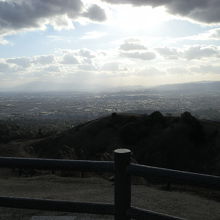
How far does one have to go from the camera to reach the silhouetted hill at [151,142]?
891 inches

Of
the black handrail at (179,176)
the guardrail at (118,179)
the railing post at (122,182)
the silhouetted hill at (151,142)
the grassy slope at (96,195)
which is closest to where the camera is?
the black handrail at (179,176)

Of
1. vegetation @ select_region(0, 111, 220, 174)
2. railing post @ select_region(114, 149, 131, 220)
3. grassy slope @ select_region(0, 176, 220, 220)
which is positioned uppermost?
Answer: railing post @ select_region(114, 149, 131, 220)

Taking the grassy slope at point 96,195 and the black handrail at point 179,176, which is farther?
the grassy slope at point 96,195

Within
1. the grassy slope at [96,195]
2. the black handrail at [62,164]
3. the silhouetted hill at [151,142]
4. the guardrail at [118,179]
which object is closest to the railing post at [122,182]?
the guardrail at [118,179]

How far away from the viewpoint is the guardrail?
2.97 metres

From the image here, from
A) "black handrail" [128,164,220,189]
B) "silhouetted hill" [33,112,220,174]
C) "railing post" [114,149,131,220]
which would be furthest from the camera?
"silhouetted hill" [33,112,220,174]

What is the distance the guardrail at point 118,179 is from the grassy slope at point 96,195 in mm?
3364

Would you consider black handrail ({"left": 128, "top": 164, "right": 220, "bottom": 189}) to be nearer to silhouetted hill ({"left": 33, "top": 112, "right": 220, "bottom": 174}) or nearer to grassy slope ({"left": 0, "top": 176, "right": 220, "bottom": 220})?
grassy slope ({"left": 0, "top": 176, "right": 220, "bottom": 220})

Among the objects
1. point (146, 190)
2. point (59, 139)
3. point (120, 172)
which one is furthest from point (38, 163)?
point (59, 139)

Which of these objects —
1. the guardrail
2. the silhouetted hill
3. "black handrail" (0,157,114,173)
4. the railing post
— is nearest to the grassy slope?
the guardrail

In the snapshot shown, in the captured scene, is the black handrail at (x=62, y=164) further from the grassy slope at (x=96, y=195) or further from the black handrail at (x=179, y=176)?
the grassy slope at (x=96, y=195)

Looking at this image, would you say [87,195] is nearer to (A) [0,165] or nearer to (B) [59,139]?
(A) [0,165]

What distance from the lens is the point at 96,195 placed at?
32.4 feet

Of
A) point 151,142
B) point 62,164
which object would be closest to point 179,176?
point 62,164
